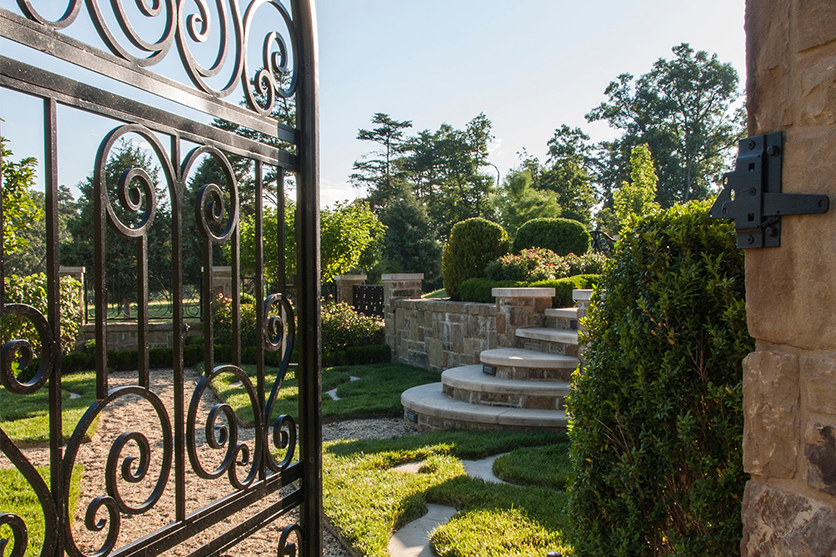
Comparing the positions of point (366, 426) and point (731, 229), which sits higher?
point (731, 229)

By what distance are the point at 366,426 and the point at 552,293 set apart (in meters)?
2.89

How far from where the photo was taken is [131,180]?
3.99 ft

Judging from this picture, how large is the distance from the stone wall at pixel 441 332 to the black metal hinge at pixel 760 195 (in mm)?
5939

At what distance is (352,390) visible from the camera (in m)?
7.18

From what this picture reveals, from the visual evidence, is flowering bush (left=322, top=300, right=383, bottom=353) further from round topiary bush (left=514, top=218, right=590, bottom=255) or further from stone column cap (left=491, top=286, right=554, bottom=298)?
stone column cap (left=491, top=286, right=554, bottom=298)

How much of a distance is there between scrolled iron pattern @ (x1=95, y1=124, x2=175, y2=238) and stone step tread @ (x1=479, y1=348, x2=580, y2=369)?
4799mm

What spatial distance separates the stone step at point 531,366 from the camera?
561cm

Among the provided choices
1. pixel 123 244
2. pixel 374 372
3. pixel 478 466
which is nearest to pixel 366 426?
pixel 478 466

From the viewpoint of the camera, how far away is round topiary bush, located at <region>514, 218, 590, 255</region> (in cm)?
1096

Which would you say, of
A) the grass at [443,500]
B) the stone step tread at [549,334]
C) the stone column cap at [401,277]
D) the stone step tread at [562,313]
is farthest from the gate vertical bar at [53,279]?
the stone column cap at [401,277]

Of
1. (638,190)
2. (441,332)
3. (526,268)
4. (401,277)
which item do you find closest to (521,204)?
(638,190)

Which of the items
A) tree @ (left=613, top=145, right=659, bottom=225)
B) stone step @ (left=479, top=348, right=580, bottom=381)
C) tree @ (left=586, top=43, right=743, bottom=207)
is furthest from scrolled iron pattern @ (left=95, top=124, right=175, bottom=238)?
tree @ (left=586, top=43, right=743, bottom=207)

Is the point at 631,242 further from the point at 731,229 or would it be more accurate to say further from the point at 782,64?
the point at 782,64

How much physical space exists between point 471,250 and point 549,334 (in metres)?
3.21
